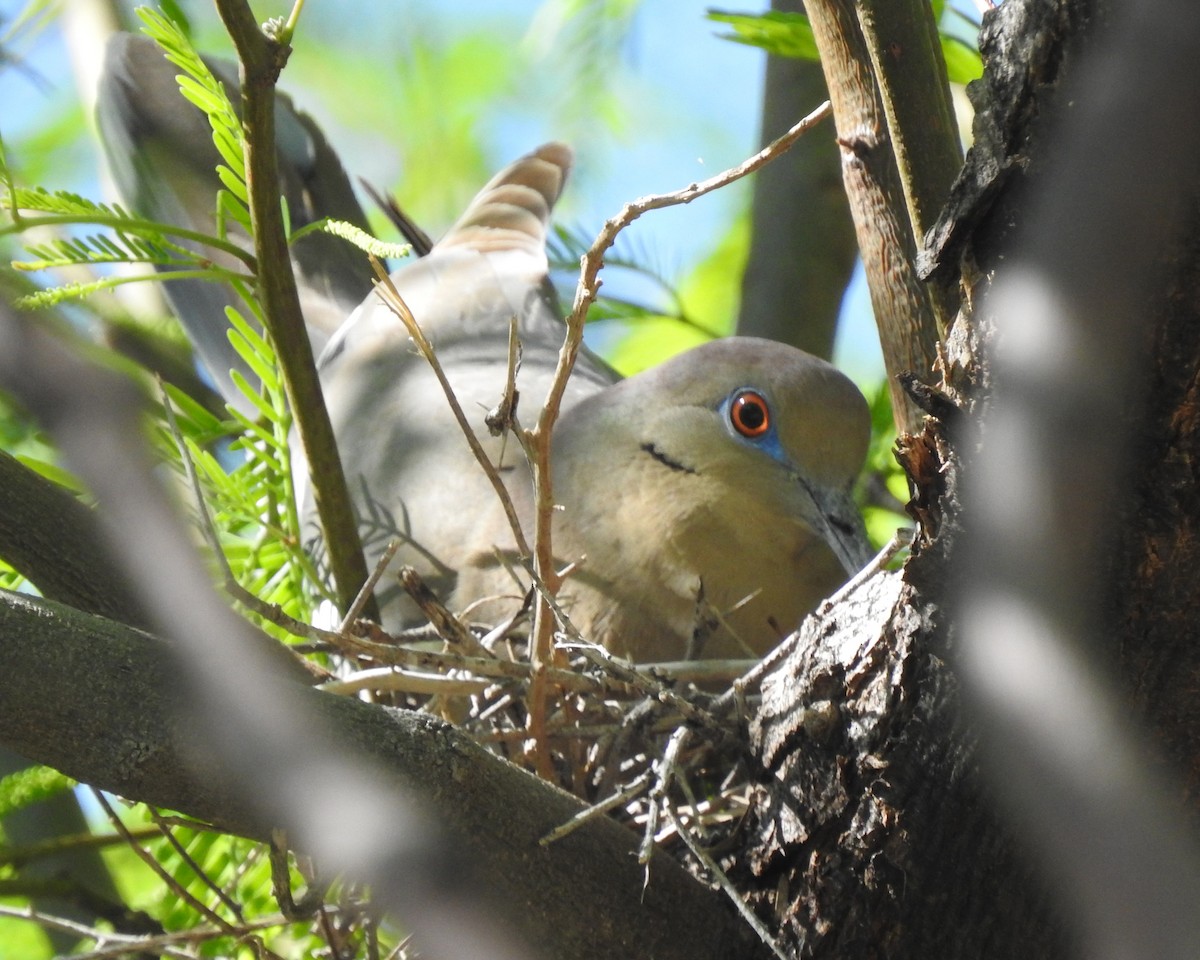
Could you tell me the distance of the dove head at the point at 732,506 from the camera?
2484mm

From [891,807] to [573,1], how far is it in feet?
7.57

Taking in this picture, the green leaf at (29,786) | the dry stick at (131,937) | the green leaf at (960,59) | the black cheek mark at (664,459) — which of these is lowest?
the dry stick at (131,937)

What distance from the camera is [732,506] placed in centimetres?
254

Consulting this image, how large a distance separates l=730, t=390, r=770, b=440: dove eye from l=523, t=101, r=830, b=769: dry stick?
809 mm

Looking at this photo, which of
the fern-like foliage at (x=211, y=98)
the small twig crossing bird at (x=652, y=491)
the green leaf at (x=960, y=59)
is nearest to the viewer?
the fern-like foliage at (x=211, y=98)

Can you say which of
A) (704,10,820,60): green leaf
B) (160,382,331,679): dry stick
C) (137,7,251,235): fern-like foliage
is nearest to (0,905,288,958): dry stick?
(160,382,331,679): dry stick

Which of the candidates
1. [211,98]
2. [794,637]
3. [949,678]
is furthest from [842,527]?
[211,98]

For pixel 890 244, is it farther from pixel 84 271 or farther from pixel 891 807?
pixel 84 271

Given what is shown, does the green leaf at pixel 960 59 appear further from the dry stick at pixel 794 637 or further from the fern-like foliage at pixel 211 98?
the fern-like foliage at pixel 211 98

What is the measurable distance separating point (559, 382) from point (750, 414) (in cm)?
112

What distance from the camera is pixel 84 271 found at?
314 cm

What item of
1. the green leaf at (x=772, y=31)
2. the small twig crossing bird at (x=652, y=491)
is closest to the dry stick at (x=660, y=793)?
the small twig crossing bird at (x=652, y=491)

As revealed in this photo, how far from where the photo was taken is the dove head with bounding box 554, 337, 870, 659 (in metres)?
2.48

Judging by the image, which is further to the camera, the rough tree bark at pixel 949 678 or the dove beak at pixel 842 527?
the dove beak at pixel 842 527
